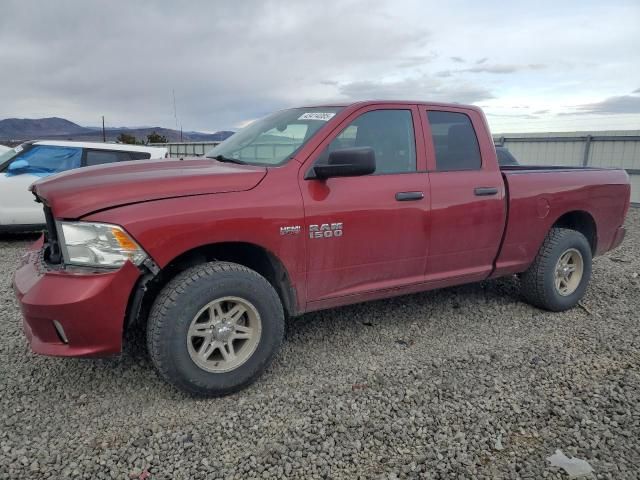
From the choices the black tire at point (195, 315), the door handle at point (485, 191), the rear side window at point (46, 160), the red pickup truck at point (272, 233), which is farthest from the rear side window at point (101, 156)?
the door handle at point (485, 191)

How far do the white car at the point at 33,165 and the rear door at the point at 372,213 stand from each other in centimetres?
549

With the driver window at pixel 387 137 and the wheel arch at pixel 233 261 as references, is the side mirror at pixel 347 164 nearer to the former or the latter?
the driver window at pixel 387 137

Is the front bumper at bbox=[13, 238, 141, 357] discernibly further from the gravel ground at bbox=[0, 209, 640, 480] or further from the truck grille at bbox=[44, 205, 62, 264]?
the gravel ground at bbox=[0, 209, 640, 480]

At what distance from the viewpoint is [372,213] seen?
11.3 ft

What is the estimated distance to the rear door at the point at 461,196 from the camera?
3.84m

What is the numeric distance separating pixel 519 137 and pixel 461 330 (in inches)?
503

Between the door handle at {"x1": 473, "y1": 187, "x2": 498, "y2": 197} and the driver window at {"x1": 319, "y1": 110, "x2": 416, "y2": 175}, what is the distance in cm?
61

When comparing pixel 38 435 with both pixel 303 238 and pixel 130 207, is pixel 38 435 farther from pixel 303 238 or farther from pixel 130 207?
pixel 303 238

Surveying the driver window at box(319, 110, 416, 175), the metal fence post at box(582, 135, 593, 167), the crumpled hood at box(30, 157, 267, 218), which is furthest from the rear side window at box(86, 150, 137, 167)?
the metal fence post at box(582, 135, 593, 167)

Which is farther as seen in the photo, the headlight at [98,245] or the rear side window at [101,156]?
the rear side window at [101,156]

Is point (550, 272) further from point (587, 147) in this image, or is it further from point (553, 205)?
point (587, 147)

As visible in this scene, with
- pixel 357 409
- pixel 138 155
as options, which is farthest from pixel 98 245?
pixel 138 155

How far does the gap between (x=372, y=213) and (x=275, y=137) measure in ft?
3.26

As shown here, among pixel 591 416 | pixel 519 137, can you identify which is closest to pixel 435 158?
pixel 591 416
